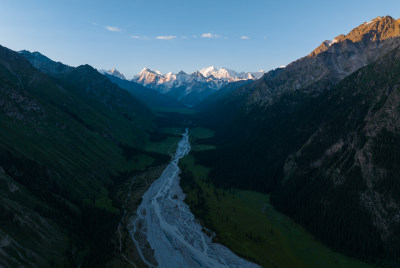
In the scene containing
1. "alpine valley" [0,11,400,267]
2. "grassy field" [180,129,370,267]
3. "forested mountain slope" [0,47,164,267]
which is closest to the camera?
"forested mountain slope" [0,47,164,267]

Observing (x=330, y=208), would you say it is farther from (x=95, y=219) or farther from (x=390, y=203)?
(x=95, y=219)

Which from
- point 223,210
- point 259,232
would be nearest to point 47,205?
point 223,210

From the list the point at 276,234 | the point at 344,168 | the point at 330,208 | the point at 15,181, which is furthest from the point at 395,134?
the point at 15,181

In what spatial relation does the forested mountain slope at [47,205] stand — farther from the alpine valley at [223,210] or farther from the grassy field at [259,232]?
the grassy field at [259,232]

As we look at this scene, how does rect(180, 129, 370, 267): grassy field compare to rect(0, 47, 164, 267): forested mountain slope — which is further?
rect(180, 129, 370, 267): grassy field

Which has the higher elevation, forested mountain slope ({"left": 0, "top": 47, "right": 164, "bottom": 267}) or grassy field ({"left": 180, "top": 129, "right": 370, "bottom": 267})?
grassy field ({"left": 180, "top": 129, "right": 370, "bottom": 267})

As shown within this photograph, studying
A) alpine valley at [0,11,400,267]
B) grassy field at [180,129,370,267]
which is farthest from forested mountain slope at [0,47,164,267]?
grassy field at [180,129,370,267]

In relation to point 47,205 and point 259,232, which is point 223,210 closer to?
point 259,232

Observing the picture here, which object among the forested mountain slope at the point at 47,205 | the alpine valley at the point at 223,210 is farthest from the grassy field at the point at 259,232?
the forested mountain slope at the point at 47,205

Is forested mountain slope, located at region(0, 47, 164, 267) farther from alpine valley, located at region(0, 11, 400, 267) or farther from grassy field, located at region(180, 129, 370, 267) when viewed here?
grassy field, located at region(180, 129, 370, 267)

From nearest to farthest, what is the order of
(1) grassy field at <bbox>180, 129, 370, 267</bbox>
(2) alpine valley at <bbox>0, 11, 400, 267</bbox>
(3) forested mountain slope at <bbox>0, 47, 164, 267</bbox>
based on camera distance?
1. (3) forested mountain slope at <bbox>0, 47, 164, 267</bbox>
2. (2) alpine valley at <bbox>0, 11, 400, 267</bbox>
3. (1) grassy field at <bbox>180, 129, 370, 267</bbox>
